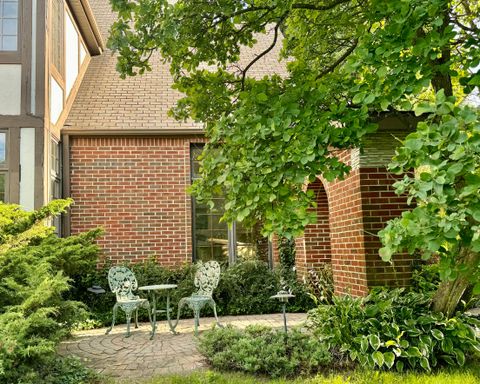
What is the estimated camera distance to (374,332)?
13.6 feet

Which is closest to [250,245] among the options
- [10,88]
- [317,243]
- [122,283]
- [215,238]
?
[215,238]

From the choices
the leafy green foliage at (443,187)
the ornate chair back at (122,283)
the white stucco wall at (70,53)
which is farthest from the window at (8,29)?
the leafy green foliage at (443,187)

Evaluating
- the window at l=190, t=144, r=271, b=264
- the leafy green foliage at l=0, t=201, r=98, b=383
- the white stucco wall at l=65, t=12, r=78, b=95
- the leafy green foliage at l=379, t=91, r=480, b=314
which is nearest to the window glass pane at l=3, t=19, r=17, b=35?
the white stucco wall at l=65, t=12, r=78, b=95

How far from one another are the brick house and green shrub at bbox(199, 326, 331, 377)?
1651mm

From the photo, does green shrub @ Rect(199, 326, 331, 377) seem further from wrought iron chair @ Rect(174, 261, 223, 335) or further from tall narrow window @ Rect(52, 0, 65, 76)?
tall narrow window @ Rect(52, 0, 65, 76)

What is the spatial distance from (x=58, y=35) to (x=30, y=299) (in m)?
Answer: 6.28

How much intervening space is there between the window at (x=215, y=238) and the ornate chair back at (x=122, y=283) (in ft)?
7.12

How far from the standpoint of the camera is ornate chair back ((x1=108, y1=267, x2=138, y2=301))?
22.7ft

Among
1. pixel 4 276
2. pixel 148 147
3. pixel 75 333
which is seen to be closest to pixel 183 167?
pixel 148 147

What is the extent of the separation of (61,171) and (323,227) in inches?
198

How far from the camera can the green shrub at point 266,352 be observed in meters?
4.08

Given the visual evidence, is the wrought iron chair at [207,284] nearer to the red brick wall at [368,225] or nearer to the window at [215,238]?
the window at [215,238]

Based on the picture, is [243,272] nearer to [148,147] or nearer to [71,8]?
[148,147]

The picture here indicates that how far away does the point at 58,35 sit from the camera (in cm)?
851
